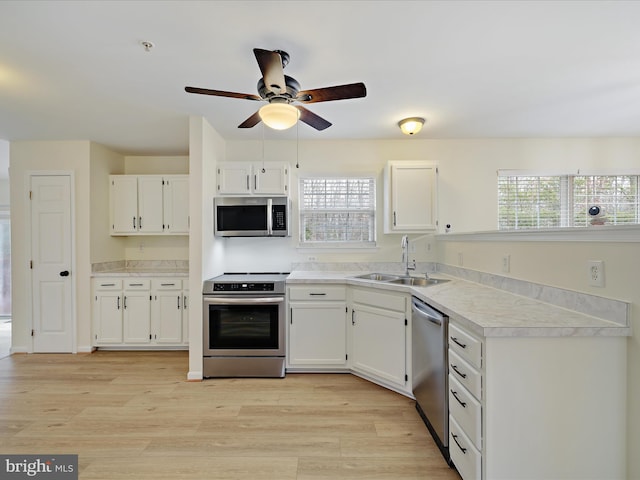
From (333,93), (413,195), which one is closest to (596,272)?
(333,93)

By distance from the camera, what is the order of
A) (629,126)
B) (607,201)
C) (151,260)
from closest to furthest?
(629,126) < (607,201) < (151,260)

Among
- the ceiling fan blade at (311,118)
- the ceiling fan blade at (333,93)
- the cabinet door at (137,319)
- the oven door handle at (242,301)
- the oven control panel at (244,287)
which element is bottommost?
the cabinet door at (137,319)

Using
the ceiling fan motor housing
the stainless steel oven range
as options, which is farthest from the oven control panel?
the ceiling fan motor housing

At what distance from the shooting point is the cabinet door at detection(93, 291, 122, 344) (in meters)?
3.54

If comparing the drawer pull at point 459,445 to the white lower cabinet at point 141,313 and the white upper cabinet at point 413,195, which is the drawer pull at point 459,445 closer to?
the white upper cabinet at point 413,195

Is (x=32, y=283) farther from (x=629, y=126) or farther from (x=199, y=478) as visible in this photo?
(x=629, y=126)

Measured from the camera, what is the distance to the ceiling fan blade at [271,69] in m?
1.53

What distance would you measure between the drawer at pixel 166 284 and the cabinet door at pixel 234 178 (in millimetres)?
1214

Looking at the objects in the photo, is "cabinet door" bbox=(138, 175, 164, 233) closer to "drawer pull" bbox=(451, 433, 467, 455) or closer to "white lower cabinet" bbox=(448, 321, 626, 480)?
"drawer pull" bbox=(451, 433, 467, 455)

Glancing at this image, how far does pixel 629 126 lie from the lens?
10.4ft

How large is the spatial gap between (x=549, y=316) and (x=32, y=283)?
499 cm

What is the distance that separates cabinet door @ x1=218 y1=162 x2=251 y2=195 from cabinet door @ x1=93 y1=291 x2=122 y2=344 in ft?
6.00

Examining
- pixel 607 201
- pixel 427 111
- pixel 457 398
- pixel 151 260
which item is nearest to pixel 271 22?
pixel 427 111

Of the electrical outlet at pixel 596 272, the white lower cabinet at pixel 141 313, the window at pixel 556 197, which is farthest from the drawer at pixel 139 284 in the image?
the window at pixel 556 197
